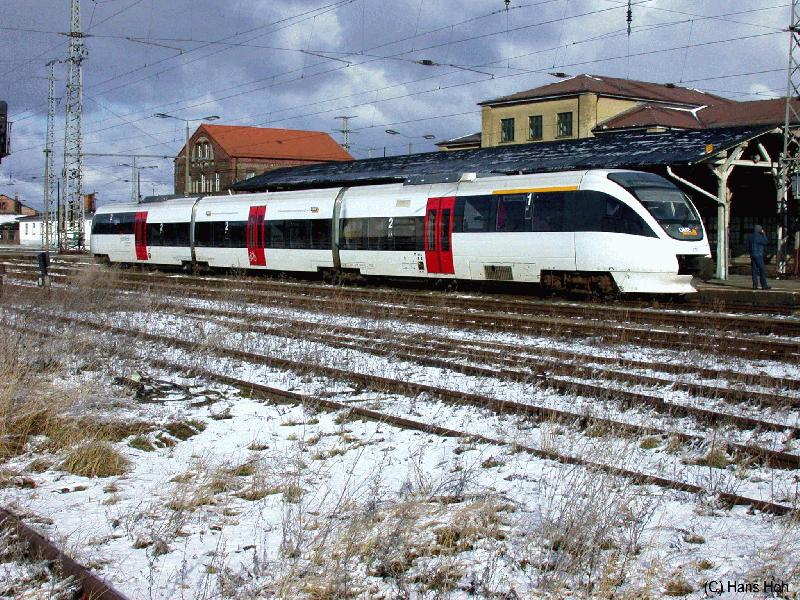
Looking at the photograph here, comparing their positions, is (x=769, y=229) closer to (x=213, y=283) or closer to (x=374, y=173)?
(x=374, y=173)

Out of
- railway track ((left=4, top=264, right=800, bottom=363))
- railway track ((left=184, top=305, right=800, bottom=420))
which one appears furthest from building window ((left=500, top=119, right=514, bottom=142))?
railway track ((left=184, top=305, right=800, bottom=420))

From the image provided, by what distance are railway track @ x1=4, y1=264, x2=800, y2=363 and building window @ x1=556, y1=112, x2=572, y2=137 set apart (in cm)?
3942

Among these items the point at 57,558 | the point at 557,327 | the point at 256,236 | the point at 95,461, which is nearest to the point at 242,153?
the point at 256,236

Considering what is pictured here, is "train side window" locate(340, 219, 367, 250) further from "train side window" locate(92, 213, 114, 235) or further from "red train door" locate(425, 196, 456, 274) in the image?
"train side window" locate(92, 213, 114, 235)

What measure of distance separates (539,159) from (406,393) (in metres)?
17.0

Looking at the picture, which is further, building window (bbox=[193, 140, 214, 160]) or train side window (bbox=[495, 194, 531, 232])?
building window (bbox=[193, 140, 214, 160])

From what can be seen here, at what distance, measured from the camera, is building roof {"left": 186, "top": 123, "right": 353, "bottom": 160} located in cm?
8369

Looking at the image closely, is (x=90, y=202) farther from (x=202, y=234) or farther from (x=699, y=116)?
(x=202, y=234)

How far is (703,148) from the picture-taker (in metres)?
21.1

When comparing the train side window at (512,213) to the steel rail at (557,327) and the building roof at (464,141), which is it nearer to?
the steel rail at (557,327)

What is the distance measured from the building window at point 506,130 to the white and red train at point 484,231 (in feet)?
116

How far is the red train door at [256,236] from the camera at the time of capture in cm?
2497

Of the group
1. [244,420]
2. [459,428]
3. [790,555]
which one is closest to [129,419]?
[244,420]

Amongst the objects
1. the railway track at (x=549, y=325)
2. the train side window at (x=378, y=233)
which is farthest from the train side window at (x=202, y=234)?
the train side window at (x=378, y=233)
